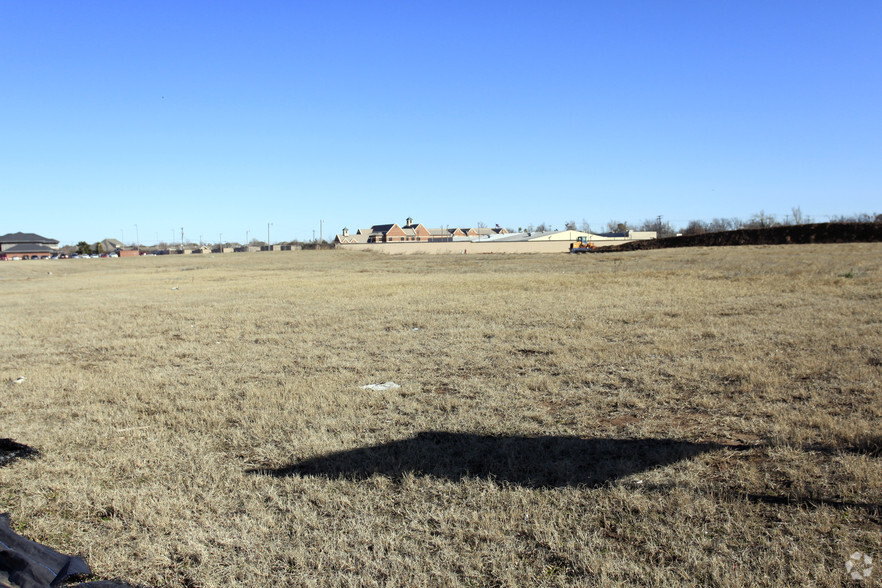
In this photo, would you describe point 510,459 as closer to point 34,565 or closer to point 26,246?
point 34,565

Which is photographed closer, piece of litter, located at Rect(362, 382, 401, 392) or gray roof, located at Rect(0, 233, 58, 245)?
piece of litter, located at Rect(362, 382, 401, 392)

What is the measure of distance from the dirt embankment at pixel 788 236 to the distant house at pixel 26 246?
353 feet

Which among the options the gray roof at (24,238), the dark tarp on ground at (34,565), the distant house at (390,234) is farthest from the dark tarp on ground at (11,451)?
the gray roof at (24,238)

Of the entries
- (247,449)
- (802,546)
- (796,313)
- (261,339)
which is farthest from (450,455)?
(796,313)

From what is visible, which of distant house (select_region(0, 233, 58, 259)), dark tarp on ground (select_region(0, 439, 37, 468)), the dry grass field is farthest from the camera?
distant house (select_region(0, 233, 58, 259))

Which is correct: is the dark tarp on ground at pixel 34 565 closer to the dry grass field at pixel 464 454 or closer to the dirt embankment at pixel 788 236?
the dry grass field at pixel 464 454

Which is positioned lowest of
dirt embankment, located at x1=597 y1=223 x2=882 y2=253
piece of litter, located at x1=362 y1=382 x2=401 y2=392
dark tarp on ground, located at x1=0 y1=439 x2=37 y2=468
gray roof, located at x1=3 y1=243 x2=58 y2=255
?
dark tarp on ground, located at x1=0 y1=439 x2=37 y2=468

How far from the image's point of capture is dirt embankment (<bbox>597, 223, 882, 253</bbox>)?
45.7m

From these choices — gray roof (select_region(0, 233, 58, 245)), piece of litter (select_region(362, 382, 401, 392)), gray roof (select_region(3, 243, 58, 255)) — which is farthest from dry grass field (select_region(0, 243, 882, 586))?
gray roof (select_region(0, 233, 58, 245))

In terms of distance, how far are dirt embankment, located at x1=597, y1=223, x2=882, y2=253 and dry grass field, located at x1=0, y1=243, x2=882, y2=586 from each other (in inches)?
1692

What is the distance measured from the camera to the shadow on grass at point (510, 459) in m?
4.50

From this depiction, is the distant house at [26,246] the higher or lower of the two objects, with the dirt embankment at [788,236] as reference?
higher

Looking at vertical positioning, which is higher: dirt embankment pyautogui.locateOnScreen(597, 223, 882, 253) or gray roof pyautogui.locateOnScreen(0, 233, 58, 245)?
gray roof pyautogui.locateOnScreen(0, 233, 58, 245)

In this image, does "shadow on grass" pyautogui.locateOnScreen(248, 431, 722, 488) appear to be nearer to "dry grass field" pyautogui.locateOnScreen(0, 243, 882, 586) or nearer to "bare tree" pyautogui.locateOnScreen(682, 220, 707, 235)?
"dry grass field" pyautogui.locateOnScreen(0, 243, 882, 586)
